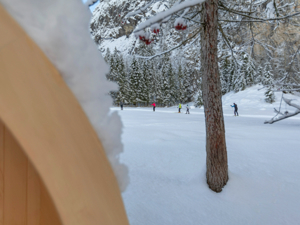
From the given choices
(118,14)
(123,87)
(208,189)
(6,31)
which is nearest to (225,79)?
(123,87)

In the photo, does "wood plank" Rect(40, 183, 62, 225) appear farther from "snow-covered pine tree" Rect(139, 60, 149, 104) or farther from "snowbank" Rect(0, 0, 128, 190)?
"snow-covered pine tree" Rect(139, 60, 149, 104)

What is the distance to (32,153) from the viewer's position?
0.58 meters

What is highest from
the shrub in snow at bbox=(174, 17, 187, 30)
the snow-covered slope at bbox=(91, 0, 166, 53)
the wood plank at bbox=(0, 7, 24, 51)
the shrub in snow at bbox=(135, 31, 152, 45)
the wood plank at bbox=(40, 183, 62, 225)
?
the snow-covered slope at bbox=(91, 0, 166, 53)

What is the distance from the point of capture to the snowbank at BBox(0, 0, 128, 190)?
1.86 feet

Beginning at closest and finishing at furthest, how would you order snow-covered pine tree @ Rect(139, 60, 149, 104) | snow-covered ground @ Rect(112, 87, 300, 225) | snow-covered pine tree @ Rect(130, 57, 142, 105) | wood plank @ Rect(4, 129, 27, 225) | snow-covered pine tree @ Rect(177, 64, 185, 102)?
wood plank @ Rect(4, 129, 27, 225) → snow-covered ground @ Rect(112, 87, 300, 225) → snow-covered pine tree @ Rect(130, 57, 142, 105) → snow-covered pine tree @ Rect(139, 60, 149, 104) → snow-covered pine tree @ Rect(177, 64, 185, 102)

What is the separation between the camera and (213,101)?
382 centimetres

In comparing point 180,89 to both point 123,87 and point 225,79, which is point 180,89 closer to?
point 225,79

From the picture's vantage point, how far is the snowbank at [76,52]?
22.3 inches

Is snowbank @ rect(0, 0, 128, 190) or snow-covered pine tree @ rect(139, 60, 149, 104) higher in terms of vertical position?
snow-covered pine tree @ rect(139, 60, 149, 104)

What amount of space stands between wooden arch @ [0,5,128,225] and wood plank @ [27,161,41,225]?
248mm

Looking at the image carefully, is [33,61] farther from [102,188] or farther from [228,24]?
[228,24]

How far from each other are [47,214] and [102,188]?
1.14 feet

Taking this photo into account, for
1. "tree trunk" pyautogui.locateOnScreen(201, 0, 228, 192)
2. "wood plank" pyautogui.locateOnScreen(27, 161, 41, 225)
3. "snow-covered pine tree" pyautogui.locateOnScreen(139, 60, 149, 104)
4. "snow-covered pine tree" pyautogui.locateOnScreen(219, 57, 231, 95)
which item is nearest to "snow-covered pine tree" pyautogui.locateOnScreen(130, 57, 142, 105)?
"snow-covered pine tree" pyautogui.locateOnScreen(139, 60, 149, 104)

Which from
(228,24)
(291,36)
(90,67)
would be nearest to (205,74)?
(228,24)
